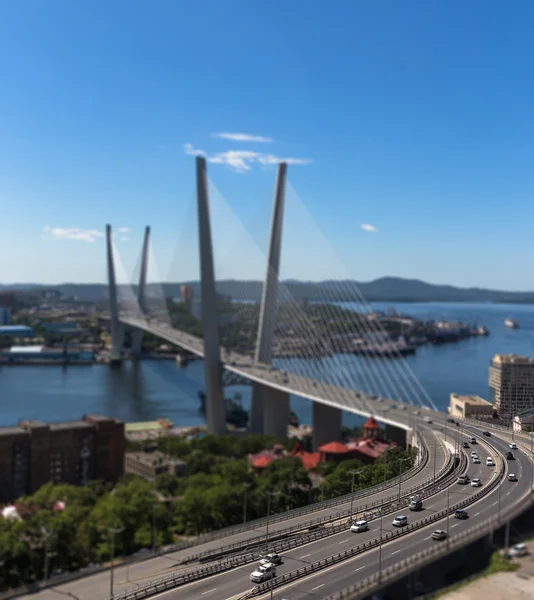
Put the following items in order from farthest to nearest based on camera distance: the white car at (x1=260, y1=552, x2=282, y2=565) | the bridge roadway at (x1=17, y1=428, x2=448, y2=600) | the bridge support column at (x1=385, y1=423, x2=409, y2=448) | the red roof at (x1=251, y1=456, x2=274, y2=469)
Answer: the red roof at (x1=251, y1=456, x2=274, y2=469) → the bridge support column at (x1=385, y1=423, x2=409, y2=448) → the bridge roadway at (x1=17, y1=428, x2=448, y2=600) → the white car at (x1=260, y1=552, x2=282, y2=565)

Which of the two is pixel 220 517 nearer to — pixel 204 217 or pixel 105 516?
pixel 105 516

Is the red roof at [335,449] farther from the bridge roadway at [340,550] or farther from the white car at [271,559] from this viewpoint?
the white car at [271,559]

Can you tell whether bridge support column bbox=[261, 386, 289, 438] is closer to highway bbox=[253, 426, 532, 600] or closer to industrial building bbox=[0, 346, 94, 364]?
highway bbox=[253, 426, 532, 600]

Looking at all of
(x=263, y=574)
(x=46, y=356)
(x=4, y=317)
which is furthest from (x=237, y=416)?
(x=4, y=317)

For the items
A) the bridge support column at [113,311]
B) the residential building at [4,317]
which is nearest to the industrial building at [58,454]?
the bridge support column at [113,311]

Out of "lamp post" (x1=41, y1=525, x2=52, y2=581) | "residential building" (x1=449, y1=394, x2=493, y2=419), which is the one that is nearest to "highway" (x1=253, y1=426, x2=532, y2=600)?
"residential building" (x1=449, y1=394, x2=493, y2=419)

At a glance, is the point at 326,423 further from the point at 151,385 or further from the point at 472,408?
the point at 151,385
